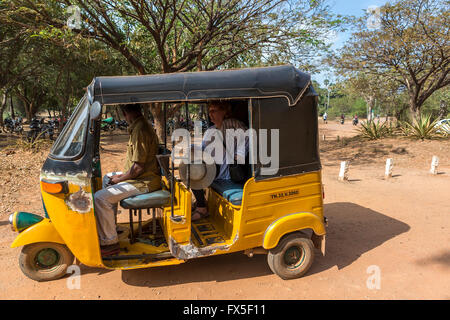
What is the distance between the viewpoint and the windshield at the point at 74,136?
3231 mm

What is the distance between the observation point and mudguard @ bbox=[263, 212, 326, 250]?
11.6 feet

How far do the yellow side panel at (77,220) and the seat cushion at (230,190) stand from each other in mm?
1470

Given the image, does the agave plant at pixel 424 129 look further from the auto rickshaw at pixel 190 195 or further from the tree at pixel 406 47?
the auto rickshaw at pixel 190 195

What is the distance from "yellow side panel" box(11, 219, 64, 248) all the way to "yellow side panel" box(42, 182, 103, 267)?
0.49 ft

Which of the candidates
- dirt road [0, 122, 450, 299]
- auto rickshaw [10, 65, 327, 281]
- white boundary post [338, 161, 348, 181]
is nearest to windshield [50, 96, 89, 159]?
auto rickshaw [10, 65, 327, 281]

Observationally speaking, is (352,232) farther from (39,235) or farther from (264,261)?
(39,235)

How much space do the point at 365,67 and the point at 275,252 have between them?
14.7 m

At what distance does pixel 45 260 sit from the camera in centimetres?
350

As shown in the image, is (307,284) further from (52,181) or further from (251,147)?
(52,181)

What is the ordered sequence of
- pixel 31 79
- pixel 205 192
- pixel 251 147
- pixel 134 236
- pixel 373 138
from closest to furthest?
pixel 251 147, pixel 134 236, pixel 205 192, pixel 373 138, pixel 31 79

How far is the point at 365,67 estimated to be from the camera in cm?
1558

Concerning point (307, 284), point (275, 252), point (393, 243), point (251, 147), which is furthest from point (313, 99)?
point (393, 243)

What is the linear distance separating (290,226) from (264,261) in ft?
2.82

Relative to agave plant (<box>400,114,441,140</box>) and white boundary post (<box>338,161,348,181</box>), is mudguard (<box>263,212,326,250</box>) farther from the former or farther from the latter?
agave plant (<box>400,114,441,140</box>)
